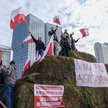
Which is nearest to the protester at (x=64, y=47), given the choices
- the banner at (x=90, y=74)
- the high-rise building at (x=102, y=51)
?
the banner at (x=90, y=74)

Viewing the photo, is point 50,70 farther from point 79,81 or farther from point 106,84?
point 106,84

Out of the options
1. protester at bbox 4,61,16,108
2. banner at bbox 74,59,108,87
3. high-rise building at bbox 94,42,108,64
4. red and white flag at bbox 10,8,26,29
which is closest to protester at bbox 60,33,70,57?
banner at bbox 74,59,108,87

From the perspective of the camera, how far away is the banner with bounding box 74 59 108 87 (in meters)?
13.5

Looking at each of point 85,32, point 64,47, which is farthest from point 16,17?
point 85,32

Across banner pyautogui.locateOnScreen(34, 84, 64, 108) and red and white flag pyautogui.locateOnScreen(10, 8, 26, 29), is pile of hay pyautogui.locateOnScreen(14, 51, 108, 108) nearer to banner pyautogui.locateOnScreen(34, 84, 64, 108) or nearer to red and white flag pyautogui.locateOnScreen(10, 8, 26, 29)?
banner pyautogui.locateOnScreen(34, 84, 64, 108)

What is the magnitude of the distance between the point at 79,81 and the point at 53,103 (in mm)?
2746

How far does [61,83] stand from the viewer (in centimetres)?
1245

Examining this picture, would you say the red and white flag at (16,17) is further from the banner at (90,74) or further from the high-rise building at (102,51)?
the high-rise building at (102,51)

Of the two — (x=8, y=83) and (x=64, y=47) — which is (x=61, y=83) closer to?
(x=8, y=83)

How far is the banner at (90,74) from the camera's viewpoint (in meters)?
13.5

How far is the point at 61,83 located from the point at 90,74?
2438 mm

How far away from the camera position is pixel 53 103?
11.2m

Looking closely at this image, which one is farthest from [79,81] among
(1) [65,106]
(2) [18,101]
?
(2) [18,101]

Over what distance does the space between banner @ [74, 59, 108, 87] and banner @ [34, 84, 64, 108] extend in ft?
6.74
